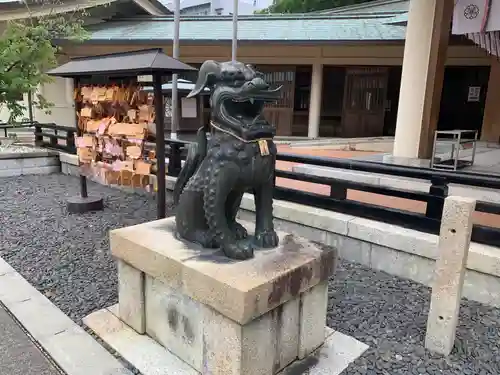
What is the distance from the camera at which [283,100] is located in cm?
1372

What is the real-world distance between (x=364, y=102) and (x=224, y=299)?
1243cm

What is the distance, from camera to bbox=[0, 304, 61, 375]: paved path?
2471 mm

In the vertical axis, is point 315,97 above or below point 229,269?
above

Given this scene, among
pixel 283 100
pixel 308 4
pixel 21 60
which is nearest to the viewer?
pixel 21 60

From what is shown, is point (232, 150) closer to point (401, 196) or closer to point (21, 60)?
point (401, 196)

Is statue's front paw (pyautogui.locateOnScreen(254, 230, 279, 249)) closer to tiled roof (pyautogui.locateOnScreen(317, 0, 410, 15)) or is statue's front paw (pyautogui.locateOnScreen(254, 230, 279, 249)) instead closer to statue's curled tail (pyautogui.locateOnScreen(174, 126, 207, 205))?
statue's curled tail (pyautogui.locateOnScreen(174, 126, 207, 205))

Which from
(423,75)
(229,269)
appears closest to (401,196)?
(229,269)

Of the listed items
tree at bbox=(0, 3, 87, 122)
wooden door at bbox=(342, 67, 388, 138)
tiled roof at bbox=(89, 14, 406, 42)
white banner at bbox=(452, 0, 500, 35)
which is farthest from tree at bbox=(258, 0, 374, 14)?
tree at bbox=(0, 3, 87, 122)

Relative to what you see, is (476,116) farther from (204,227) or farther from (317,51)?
(204,227)

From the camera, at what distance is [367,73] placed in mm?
12992

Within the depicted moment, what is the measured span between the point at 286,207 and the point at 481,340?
7.65 feet

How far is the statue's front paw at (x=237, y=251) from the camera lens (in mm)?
2436

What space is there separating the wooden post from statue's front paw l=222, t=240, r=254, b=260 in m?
1.28

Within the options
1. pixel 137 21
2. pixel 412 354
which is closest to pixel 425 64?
pixel 412 354
